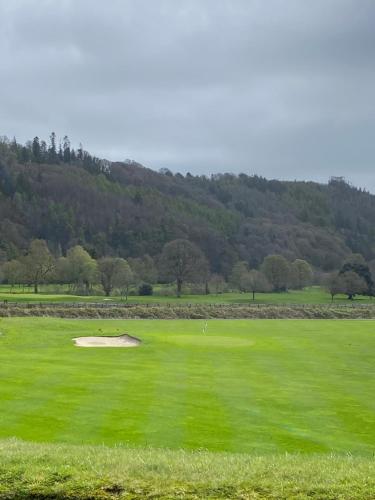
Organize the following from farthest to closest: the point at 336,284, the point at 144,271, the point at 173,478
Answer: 1. the point at 144,271
2. the point at 336,284
3. the point at 173,478

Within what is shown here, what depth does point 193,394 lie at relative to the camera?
23.8 metres

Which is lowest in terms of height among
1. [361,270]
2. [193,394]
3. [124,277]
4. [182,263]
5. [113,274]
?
[193,394]

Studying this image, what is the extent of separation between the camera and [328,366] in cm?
3456

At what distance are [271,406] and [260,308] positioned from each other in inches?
2696

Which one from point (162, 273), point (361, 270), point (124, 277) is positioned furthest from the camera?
point (162, 273)

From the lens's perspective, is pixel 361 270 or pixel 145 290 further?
pixel 361 270

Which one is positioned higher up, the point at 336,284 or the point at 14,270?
the point at 14,270

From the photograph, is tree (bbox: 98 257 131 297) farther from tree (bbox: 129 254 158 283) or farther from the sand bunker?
the sand bunker

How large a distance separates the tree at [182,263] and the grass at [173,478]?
11700 cm

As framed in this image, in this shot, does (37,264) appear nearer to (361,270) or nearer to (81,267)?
(81,267)

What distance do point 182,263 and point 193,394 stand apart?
350ft

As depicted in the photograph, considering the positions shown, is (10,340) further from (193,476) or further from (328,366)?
(193,476)

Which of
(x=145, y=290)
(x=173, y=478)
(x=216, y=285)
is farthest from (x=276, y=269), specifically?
(x=173, y=478)

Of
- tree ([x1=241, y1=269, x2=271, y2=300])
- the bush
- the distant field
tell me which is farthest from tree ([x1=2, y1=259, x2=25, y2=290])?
tree ([x1=241, y1=269, x2=271, y2=300])
